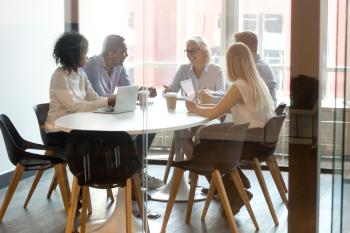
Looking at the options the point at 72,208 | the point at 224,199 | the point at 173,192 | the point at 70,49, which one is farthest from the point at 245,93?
the point at 72,208

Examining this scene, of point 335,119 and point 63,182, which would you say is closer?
point 335,119

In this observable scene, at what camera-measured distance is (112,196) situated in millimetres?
4020

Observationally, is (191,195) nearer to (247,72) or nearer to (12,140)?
(247,72)

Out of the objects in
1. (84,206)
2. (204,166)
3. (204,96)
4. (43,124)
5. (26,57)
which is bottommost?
(84,206)

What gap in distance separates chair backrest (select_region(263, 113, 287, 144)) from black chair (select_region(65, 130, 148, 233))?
86cm

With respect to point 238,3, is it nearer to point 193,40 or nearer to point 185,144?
point 193,40

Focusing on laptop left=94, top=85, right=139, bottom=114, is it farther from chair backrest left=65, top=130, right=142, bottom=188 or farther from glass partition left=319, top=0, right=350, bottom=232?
glass partition left=319, top=0, right=350, bottom=232

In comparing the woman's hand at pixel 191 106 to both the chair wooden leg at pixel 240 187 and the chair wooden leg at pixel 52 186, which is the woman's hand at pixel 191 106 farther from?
the chair wooden leg at pixel 52 186

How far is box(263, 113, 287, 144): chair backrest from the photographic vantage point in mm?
3730

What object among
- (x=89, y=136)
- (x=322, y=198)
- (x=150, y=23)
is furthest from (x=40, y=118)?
(x=322, y=198)

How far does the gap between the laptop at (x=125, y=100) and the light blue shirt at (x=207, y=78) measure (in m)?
0.30

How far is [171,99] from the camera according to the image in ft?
12.8

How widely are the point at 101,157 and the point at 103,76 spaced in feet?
1.89

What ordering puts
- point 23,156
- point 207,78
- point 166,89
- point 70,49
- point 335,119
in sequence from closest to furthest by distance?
point 335,119
point 207,78
point 166,89
point 70,49
point 23,156
